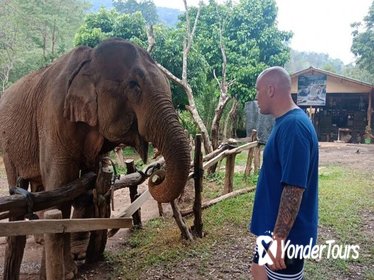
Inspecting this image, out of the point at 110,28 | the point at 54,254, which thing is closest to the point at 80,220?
the point at 54,254

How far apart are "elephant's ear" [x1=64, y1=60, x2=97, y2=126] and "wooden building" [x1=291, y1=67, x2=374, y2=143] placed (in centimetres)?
2029

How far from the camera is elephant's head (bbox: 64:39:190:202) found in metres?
3.02

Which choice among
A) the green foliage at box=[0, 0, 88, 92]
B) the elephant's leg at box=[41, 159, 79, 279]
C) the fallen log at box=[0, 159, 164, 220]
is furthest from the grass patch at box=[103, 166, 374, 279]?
the green foliage at box=[0, 0, 88, 92]

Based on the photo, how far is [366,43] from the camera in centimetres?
2308

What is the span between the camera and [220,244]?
5.06 meters

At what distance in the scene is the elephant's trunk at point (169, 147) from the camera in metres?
2.97

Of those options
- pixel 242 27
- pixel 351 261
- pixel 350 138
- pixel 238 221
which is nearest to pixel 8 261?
pixel 238 221

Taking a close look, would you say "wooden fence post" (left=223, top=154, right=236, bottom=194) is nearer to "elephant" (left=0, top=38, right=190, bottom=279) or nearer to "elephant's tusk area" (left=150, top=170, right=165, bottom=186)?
"elephant" (left=0, top=38, right=190, bottom=279)

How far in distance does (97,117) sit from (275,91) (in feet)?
5.23

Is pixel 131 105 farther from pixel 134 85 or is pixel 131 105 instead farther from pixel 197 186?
pixel 197 186

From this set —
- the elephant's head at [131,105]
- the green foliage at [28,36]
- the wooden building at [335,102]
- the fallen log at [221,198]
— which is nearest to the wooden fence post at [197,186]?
the fallen log at [221,198]

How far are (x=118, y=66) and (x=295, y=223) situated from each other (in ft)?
6.26

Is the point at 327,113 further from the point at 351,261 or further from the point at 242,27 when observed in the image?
the point at 351,261

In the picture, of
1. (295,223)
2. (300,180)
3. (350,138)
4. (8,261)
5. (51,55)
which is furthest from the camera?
(350,138)
